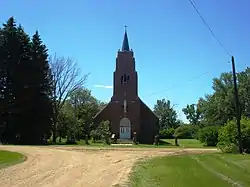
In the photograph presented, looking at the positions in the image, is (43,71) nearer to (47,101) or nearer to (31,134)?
(47,101)

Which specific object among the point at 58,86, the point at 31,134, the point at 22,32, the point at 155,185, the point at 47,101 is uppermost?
the point at 22,32

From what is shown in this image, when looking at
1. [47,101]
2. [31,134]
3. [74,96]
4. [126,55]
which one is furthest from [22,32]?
[74,96]

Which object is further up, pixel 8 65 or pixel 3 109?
pixel 8 65

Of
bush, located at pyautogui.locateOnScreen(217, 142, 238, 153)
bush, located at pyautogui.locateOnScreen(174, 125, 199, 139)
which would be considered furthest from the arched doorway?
bush, located at pyautogui.locateOnScreen(174, 125, 199, 139)

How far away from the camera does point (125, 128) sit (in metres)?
66.0

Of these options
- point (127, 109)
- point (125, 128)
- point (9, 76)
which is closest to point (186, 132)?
point (127, 109)

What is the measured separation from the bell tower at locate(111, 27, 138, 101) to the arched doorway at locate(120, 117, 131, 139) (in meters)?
3.78

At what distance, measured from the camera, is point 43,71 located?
5481 cm

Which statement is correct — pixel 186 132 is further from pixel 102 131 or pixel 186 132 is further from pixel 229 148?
pixel 229 148

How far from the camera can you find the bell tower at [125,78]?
222ft

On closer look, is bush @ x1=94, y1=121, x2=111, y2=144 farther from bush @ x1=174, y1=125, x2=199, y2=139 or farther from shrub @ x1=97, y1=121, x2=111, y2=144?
bush @ x1=174, y1=125, x2=199, y2=139

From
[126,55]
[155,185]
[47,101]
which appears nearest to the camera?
[155,185]

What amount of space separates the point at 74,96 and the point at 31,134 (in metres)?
37.5

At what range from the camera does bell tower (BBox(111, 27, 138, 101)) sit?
6775 cm
